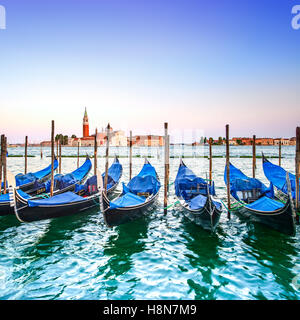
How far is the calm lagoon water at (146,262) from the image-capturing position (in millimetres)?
3637

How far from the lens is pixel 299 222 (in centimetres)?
647

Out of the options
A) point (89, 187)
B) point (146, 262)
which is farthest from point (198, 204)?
A: point (89, 187)

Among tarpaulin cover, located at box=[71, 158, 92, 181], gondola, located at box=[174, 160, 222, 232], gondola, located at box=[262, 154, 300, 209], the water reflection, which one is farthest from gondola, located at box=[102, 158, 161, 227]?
gondola, located at box=[262, 154, 300, 209]

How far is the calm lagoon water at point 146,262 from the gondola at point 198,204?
13.3 inches

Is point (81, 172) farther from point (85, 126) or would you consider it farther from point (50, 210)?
point (85, 126)

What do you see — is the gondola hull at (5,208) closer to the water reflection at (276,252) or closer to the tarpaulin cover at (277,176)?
the water reflection at (276,252)

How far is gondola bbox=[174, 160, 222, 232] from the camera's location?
550 cm

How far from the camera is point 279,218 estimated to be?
5.37 metres

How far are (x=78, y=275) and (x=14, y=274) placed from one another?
1095mm

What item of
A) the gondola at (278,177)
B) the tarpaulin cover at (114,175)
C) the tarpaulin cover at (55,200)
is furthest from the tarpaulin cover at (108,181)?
the gondola at (278,177)

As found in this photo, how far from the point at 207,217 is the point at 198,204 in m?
0.75
